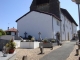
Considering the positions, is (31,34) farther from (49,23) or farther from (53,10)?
(53,10)

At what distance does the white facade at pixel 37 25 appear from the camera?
3072cm

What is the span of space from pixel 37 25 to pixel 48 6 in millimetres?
8510

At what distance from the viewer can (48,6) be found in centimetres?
3800

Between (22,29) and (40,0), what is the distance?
35.6 ft

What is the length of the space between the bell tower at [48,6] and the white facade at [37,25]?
17.6 feet

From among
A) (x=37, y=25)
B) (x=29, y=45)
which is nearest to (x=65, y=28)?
(x=37, y=25)

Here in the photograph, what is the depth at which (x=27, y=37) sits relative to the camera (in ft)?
106

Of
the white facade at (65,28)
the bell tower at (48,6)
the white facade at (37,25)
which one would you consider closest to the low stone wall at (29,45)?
the white facade at (37,25)

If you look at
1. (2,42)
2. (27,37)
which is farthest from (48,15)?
(2,42)

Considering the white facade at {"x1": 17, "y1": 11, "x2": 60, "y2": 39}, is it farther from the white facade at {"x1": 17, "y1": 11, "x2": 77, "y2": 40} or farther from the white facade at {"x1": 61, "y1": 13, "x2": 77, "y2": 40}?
the white facade at {"x1": 61, "y1": 13, "x2": 77, "y2": 40}

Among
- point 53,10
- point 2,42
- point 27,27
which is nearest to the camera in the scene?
point 2,42

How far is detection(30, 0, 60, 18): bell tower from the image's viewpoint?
36391mm

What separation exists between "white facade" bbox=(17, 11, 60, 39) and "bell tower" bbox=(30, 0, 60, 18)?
536cm

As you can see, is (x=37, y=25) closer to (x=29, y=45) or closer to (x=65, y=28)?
(x=29, y=45)
